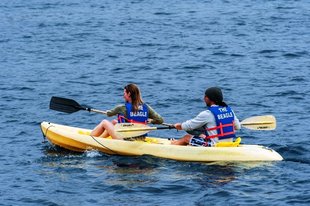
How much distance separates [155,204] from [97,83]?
1002 centimetres

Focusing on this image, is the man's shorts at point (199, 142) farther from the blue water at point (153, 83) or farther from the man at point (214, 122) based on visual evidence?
the blue water at point (153, 83)

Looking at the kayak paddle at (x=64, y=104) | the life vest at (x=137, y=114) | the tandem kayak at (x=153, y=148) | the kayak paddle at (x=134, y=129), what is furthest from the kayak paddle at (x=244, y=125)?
the kayak paddle at (x=64, y=104)

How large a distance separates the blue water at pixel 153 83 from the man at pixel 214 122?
483mm

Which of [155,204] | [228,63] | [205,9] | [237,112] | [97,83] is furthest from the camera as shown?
[205,9]

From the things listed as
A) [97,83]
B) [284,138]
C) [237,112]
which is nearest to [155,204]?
[284,138]

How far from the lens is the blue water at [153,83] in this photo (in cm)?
1397

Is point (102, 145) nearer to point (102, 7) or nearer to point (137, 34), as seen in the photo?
point (137, 34)

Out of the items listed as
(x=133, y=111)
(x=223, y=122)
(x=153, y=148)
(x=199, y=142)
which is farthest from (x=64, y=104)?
(x=223, y=122)

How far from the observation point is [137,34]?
29.8 metres

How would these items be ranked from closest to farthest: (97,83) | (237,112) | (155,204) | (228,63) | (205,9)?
(155,204)
(237,112)
(97,83)
(228,63)
(205,9)

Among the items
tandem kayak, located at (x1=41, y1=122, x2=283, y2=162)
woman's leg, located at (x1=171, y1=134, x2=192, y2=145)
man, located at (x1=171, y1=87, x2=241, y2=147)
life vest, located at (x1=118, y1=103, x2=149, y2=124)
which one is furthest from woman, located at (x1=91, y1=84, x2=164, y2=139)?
man, located at (x1=171, y1=87, x2=241, y2=147)

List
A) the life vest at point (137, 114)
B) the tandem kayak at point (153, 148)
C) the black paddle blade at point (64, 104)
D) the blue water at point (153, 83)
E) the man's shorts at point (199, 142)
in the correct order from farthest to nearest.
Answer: the black paddle blade at point (64, 104)
the life vest at point (137, 114)
the man's shorts at point (199, 142)
the tandem kayak at point (153, 148)
the blue water at point (153, 83)

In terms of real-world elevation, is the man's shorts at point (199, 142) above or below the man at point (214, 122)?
below

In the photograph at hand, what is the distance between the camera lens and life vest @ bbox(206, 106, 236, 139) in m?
14.7
